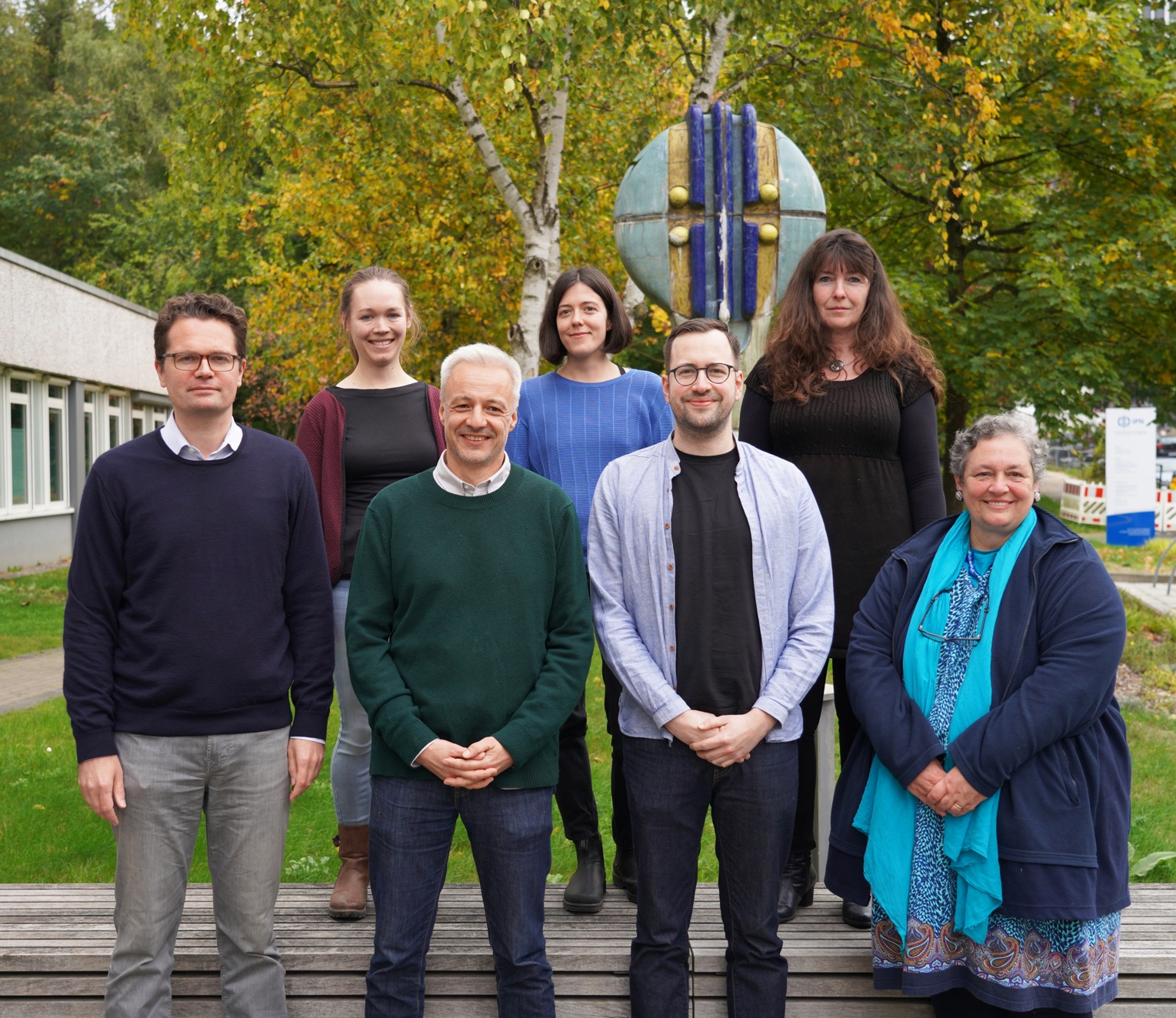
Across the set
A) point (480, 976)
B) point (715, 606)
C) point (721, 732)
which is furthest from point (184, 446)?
point (480, 976)

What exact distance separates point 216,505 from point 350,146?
13.5 m

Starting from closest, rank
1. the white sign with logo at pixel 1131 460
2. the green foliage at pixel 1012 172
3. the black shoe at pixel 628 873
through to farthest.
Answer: the black shoe at pixel 628 873, the green foliage at pixel 1012 172, the white sign with logo at pixel 1131 460

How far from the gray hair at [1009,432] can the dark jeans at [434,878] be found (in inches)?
59.7

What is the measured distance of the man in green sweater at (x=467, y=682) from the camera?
2.96 meters

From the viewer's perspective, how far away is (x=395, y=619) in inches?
120

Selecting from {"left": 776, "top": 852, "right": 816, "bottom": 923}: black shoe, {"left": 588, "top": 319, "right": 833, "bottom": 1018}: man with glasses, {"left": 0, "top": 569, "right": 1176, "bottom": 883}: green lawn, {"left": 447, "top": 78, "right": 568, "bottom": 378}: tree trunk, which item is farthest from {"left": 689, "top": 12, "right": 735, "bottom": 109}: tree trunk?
{"left": 776, "top": 852, "right": 816, "bottom": 923}: black shoe

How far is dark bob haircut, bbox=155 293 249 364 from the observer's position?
303cm

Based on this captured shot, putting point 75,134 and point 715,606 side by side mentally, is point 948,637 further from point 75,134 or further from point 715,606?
point 75,134

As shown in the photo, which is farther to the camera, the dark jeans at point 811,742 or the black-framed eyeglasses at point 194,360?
the dark jeans at point 811,742

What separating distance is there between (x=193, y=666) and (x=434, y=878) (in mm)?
842

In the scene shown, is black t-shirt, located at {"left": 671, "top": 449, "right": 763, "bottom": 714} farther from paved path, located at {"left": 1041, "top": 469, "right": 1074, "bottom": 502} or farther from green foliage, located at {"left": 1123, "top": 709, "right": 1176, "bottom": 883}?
paved path, located at {"left": 1041, "top": 469, "right": 1074, "bottom": 502}

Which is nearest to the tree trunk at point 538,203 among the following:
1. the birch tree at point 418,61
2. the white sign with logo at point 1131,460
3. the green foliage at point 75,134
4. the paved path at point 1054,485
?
the birch tree at point 418,61

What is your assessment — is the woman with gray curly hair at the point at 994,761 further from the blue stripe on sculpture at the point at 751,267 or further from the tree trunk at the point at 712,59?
the tree trunk at the point at 712,59

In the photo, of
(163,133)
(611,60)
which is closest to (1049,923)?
(611,60)
